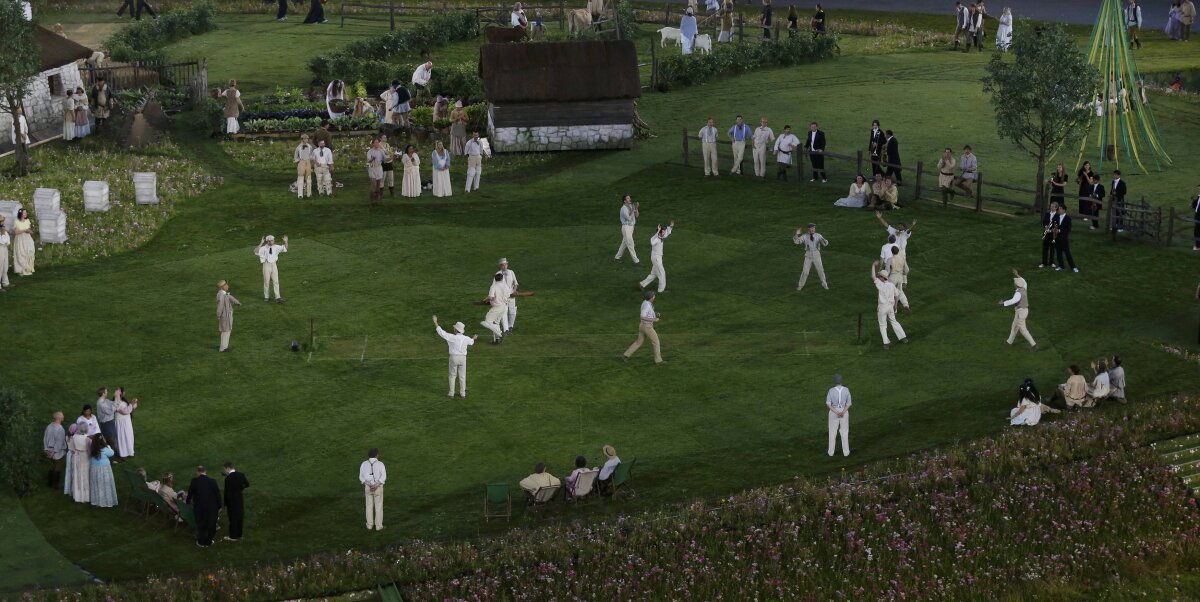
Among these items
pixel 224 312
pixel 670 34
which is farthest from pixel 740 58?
pixel 224 312

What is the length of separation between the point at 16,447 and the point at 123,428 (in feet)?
6.45

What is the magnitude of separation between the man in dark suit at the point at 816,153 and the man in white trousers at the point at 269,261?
15586 mm

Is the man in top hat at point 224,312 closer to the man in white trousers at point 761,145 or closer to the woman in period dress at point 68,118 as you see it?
the man in white trousers at point 761,145

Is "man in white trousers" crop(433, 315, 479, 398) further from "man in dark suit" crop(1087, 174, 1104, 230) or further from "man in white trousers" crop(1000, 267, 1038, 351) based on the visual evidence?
"man in dark suit" crop(1087, 174, 1104, 230)

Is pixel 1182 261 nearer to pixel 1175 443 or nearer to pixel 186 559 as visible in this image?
pixel 1175 443

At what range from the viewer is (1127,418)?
31.5 meters

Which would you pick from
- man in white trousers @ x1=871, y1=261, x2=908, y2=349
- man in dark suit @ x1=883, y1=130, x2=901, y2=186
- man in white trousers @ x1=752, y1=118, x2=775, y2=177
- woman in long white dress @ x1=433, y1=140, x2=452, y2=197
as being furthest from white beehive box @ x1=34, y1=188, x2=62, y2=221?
man in dark suit @ x1=883, y1=130, x2=901, y2=186

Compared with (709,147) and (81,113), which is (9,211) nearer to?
(81,113)

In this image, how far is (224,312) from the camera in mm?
35000

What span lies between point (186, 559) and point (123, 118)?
2756 centimetres

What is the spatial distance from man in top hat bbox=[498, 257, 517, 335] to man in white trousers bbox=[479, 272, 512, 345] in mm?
101

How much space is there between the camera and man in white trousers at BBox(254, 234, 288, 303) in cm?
3734

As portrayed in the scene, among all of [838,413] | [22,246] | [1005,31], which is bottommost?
[838,413]

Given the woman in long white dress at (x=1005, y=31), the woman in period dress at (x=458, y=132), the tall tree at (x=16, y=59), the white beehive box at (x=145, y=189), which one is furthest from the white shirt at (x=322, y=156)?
the woman in long white dress at (x=1005, y=31)
